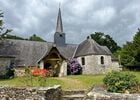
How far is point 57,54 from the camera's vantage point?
34156 mm

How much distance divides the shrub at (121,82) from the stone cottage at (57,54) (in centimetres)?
2149

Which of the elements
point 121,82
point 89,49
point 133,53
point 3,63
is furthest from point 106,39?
point 121,82

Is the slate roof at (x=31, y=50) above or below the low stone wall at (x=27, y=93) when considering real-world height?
above

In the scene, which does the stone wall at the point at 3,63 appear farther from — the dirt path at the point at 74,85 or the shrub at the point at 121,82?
the shrub at the point at 121,82

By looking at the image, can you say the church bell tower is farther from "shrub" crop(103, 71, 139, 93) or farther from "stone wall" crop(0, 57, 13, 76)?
"shrub" crop(103, 71, 139, 93)

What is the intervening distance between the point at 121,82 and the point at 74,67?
25451mm

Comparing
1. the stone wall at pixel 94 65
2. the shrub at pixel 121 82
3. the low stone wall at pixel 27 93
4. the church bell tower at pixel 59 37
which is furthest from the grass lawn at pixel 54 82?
the church bell tower at pixel 59 37

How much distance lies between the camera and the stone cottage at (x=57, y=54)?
111ft

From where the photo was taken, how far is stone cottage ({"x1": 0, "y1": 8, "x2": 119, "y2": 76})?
111 ft

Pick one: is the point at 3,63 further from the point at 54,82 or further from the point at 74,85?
the point at 74,85

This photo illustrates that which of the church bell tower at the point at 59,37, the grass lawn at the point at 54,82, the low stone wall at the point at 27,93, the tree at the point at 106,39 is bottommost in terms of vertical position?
the low stone wall at the point at 27,93

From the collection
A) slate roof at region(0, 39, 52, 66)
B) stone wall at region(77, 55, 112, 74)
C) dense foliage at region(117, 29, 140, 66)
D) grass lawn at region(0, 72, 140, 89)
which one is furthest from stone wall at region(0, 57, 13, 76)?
dense foliage at region(117, 29, 140, 66)

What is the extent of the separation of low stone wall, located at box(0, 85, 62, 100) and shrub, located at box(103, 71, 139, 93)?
8.36 feet

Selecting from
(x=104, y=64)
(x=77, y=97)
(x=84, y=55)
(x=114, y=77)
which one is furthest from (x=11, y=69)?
(x=114, y=77)
